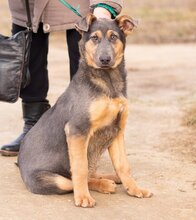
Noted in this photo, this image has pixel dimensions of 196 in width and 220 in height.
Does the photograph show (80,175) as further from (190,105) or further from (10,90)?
(190,105)

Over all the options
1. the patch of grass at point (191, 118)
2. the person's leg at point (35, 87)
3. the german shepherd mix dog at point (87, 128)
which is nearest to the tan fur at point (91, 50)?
the german shepherd mix dog at point (87, 128)

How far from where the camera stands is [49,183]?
17.3 feet

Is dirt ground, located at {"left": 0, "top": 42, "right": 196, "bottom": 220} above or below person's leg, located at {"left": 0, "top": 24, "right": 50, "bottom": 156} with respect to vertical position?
below

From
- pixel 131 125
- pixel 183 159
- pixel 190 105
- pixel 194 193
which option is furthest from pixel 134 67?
pixel 194 193

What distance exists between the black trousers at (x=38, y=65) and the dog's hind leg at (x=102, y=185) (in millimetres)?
1166

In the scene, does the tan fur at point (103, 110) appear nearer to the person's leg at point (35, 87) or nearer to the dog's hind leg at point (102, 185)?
the dog's hind leg at point (102, 185)

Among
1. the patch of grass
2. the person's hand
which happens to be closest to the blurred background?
the patch of grass

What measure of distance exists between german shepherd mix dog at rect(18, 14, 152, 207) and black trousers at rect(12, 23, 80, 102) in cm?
73

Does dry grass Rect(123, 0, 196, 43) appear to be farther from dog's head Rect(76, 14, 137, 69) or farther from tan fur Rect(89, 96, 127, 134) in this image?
tan fur Rect(89, 96, 127, 134)

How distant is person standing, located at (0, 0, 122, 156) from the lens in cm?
589

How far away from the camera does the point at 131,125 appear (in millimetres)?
8242

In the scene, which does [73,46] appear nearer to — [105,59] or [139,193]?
[105,59]

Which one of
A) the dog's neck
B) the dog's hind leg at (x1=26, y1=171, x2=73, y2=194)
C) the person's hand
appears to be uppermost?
the person's hand

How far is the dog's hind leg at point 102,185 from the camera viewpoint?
5.44 m
